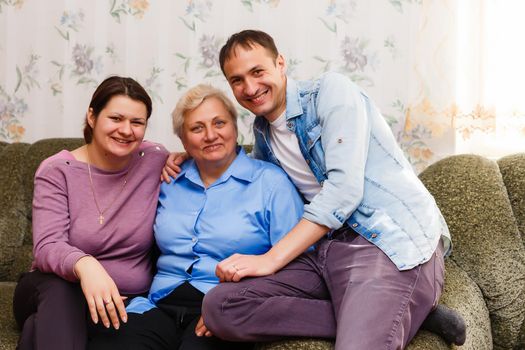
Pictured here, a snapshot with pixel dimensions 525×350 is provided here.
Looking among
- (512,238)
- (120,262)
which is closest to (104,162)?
(120,262)

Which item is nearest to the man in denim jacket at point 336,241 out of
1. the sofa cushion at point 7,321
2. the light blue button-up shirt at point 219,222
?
the light blue button-up shirt at point 219,222

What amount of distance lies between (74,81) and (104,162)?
82 cm

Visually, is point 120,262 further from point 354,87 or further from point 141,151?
point 354,87

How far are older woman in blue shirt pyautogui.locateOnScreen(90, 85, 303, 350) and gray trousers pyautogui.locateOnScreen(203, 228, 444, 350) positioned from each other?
209 mm

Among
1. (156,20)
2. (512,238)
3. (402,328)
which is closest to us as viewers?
(402,328)

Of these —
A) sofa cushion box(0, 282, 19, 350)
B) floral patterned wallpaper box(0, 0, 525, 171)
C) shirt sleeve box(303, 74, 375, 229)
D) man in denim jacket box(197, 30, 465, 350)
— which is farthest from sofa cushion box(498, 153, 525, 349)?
sofa cushion box(0, 282, 19, 350)

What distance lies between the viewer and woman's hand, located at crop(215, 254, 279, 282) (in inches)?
61.5

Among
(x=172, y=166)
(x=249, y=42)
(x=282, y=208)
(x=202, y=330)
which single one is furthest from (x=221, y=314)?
(x=249, y=42)

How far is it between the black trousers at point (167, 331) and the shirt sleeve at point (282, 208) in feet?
0.90

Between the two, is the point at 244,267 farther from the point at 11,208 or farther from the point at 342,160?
the point at 11,208

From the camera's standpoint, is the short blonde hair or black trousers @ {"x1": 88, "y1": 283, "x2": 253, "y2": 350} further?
the short blonde hair

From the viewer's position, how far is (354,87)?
1.65 meters

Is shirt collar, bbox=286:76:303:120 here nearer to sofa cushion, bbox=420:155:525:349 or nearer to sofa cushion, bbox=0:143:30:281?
sofa cushion, bbox=420:155:525:349

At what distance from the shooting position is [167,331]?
1684 mm
